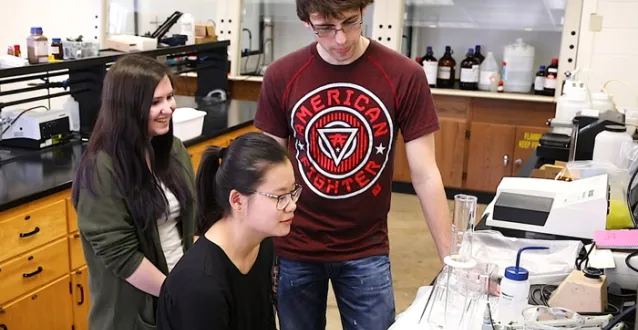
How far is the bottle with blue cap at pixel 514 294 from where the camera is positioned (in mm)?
1352

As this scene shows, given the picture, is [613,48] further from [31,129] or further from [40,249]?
[40,249]

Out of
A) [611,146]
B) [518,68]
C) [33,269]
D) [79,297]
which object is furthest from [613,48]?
[33,269]

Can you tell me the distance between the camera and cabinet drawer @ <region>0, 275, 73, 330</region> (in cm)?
229

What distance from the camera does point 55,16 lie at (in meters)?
5.29

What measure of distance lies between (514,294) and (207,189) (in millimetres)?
693

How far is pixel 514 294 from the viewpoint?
4.44 ft

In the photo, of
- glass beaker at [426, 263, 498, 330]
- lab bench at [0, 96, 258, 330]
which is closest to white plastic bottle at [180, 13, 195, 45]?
lab bench at [0, 96, 258, 330]

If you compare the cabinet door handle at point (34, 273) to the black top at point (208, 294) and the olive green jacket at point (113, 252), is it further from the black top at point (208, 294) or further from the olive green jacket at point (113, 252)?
the black top at point (208, 294)

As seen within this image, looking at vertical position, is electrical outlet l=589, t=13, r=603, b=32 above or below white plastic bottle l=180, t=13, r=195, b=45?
above

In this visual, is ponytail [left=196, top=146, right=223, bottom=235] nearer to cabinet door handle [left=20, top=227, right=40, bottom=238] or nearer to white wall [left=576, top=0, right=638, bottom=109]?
cabinet door handle [left=20, top=227, right=40, bottom=238]

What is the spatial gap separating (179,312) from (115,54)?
7.32ft

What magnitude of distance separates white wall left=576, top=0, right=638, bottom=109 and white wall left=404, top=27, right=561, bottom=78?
452 millimetres

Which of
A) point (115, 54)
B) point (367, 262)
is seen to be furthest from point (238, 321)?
point (115, 54)

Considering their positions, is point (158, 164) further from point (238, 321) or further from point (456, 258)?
point (456, 258)
